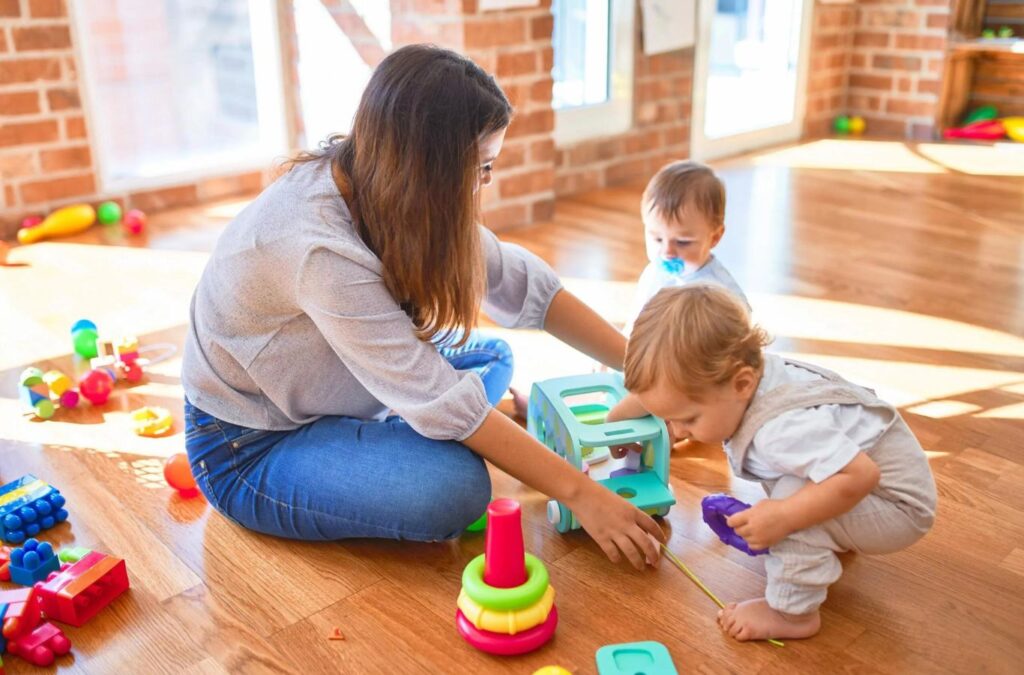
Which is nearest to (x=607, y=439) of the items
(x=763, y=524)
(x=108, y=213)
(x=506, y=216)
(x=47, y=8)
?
(x=763, y=524)

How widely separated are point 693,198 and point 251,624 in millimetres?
975

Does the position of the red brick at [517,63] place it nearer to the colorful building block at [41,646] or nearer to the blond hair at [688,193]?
the blond hair at [688,193]

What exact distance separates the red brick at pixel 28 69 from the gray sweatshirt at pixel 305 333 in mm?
1700

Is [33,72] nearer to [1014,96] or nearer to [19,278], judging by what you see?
[19,278]

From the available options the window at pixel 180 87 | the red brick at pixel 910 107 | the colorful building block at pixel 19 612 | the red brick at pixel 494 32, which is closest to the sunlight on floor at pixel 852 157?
the red brick at pixel 910 107

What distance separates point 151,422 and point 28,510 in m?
0.33

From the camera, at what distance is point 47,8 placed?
268 centimetres

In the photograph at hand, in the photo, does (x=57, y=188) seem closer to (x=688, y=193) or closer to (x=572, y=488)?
(x=688, y=193)

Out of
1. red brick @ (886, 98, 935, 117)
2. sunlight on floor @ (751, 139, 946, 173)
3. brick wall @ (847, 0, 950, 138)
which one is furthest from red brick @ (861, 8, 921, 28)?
sunlight on floor @ (751, 139, 946, 173)

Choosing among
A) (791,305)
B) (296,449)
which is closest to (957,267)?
(791,305)

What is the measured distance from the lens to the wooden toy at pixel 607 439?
4.41 feet

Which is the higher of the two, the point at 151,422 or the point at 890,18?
the point at 890,18

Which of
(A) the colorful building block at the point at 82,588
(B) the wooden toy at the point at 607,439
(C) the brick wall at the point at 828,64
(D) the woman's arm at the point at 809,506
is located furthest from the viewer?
Answer: (C) the brick wall at the point at 828,64

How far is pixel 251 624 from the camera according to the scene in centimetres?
121
